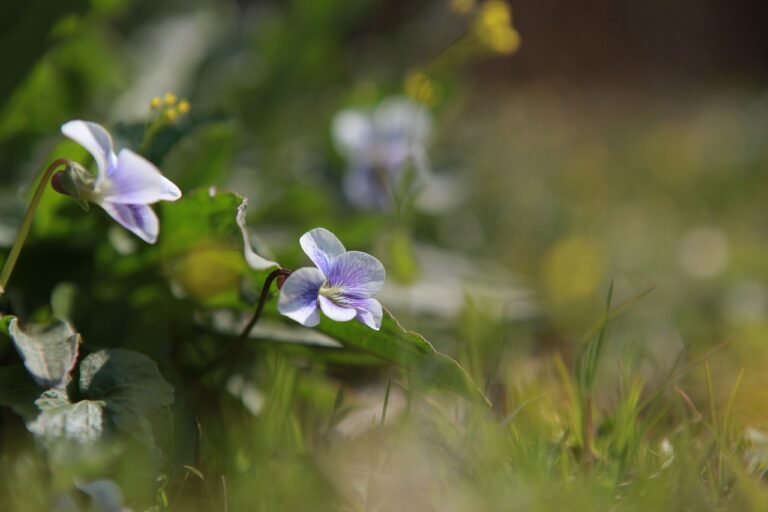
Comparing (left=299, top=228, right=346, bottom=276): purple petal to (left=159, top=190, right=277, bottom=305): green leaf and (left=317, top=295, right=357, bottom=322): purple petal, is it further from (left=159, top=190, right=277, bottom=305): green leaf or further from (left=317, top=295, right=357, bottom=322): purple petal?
(left=159, top=190, right=277, bottom=305): green leaf

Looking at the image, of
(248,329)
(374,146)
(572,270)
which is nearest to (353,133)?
(374,146)

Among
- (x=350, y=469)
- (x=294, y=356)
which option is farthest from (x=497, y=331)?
(x=350, y=469)

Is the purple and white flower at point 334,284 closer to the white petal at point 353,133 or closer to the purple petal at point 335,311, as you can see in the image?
the purple petal at point 335,311

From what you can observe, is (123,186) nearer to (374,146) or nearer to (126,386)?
(126,386)

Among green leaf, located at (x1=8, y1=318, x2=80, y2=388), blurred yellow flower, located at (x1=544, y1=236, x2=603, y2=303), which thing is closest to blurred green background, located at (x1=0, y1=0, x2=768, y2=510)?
blurred yellow flower, located at (x1=544, y1=236, x2=603, y2=303)

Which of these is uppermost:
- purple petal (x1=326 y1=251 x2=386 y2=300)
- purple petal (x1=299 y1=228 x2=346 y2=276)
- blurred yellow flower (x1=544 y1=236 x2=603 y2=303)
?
purple petal (x1=299 y1=228 x2=346 y2=276)
